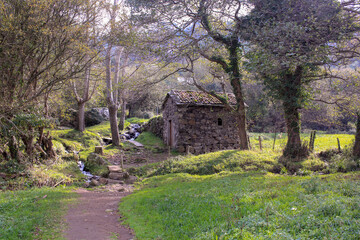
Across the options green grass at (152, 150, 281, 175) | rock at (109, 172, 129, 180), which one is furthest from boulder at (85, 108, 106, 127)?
green grass at (152, 150, 281, 175)

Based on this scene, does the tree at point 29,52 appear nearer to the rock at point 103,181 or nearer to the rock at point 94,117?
the rock at point 103,181

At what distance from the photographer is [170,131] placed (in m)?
23.9

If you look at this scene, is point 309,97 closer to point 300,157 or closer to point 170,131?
point 300,157

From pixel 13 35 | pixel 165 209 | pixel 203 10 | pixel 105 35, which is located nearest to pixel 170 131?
pixel 105 35

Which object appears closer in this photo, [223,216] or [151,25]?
[223,216]

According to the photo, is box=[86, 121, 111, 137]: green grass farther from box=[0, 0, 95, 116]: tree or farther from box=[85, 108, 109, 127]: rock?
box=[0, 0, 95, 116]: tree

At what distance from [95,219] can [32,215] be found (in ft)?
5.41

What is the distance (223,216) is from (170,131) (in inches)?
720

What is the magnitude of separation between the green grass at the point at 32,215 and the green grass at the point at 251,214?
1.90 meters

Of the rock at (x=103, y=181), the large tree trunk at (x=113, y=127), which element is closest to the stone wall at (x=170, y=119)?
the large tree trunk at (x=113, y=127)

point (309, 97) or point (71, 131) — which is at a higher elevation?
point (309, 97)

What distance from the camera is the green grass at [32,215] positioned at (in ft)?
18.9

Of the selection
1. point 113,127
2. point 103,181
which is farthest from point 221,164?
point 113,127

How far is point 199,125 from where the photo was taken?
71.7 feet
